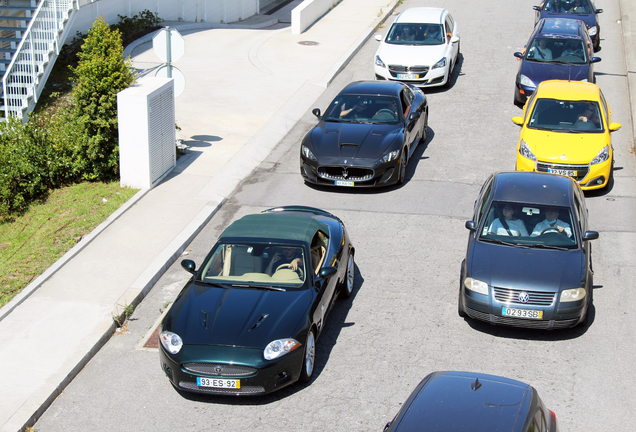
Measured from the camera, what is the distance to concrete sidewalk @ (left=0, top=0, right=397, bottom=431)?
8.55 m

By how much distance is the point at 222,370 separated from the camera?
730 centimetres

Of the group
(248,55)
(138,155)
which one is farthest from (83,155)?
(248,55)

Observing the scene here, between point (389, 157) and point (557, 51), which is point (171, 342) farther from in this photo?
point (557, 51)

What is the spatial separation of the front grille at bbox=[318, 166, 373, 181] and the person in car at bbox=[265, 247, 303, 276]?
16.5ft

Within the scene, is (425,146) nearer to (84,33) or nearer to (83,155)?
(83,155)

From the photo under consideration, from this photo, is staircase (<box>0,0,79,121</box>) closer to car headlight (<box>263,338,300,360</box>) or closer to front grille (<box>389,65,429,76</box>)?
front grille (<box>389,65,429,76</box>)

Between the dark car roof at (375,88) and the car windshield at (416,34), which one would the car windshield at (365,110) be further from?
the car windshield at (416,34)

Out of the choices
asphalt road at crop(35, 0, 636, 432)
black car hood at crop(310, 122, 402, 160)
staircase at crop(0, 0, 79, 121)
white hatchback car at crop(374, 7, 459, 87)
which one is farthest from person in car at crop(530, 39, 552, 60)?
staircase at crop(0, 0, 79, 121)

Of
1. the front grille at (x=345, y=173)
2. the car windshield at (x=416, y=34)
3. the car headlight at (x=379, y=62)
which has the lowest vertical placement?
the front grille at (x=345, y=173)

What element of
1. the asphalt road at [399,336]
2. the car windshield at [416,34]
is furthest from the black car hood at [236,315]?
the car windshield at [416,34]

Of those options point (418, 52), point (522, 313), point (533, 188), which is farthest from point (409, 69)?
point (522, 313)

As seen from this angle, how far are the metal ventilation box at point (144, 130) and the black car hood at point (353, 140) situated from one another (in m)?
2.98

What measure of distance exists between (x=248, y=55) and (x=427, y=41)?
5985mm

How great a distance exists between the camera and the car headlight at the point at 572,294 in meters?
8.48
